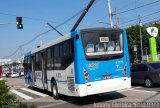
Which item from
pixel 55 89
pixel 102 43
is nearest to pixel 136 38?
pixel 55 89

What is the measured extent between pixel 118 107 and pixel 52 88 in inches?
225

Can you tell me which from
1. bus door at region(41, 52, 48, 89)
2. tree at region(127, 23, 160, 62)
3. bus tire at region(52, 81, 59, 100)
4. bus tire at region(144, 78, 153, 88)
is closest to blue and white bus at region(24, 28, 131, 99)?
bus tire at region(52, 81, 59, 100)

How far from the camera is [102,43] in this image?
41.9ft

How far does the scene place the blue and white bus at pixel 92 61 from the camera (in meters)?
12.2

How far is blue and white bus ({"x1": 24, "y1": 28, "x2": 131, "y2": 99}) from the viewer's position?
40.0ft

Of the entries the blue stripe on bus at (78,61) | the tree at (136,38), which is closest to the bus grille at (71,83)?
the blue stripe on bus at (78,61)

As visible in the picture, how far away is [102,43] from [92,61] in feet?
3.04

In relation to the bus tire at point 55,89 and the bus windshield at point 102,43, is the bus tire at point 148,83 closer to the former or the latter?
the bus windshield at point 102,43

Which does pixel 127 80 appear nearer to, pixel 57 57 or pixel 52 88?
pixel 57 57

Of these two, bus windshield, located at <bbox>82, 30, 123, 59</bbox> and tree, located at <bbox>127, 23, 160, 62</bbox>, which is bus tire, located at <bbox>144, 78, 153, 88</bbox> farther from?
tree, located at <bbox>127, 23, 160, 62</bbox>

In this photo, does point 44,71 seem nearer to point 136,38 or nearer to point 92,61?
point 92,61

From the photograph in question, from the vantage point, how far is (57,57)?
47.7 ft

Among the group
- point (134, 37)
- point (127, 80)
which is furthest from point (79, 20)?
point (134, 37)

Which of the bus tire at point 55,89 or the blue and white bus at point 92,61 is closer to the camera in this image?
the blue and white bus at point 92,61
